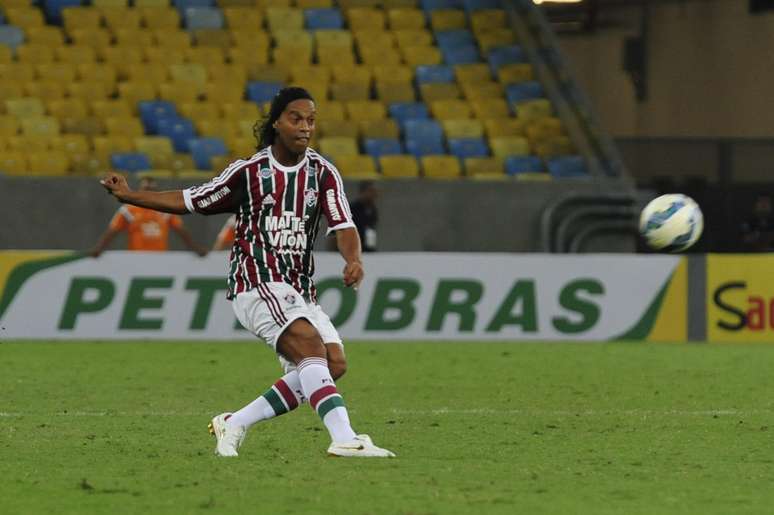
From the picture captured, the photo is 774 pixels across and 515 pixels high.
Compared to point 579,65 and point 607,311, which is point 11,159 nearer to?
point 607,311

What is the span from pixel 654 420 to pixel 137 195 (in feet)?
12.9

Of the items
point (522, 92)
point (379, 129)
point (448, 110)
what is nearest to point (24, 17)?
point (379, 129)

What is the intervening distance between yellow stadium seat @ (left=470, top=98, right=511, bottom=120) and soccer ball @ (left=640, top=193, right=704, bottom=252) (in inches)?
536

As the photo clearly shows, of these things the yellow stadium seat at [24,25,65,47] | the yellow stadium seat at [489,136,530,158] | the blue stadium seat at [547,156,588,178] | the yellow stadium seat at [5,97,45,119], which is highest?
the yellow stadium seat at [24,25,65,47]

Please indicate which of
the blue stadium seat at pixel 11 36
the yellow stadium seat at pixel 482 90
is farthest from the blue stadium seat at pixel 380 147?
the blue stadium seat at pixel 11 36

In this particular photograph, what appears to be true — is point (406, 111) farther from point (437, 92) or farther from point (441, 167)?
point (441, 167)

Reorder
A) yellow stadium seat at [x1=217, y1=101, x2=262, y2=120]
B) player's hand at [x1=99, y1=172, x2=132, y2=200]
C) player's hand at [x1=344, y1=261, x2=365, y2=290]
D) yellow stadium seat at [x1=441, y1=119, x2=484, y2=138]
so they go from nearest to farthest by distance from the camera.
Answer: player's hand at [x1=344, y1=261, x2=365, y2=290] < player's hand at [x1=99, y1=172, x2=132, y2=200] < yellow stadium seat at [x1=217, y1=101, x2=262, y2=120] < yellow stadium seat at [x1=441, y1=119, x2=484, y2=138]

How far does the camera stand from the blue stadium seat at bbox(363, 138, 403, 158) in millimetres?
24797

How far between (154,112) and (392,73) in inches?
148

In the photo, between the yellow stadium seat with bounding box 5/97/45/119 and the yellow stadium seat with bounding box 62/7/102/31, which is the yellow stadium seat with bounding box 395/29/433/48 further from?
the yellow stadium seat with bounding box 5/97/45/119

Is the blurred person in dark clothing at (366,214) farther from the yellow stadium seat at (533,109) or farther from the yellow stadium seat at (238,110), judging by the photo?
the yellow stadium seat at (533,109)

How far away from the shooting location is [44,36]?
80.9 feet

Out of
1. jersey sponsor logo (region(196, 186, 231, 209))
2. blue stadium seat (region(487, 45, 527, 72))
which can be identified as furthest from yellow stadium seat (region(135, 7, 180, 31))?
jersey sponsor logo (region(196, 186, 231, 209))

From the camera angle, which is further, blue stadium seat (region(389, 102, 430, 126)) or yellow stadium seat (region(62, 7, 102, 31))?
blue stadium seat (region(389, 102, 430, 126))
